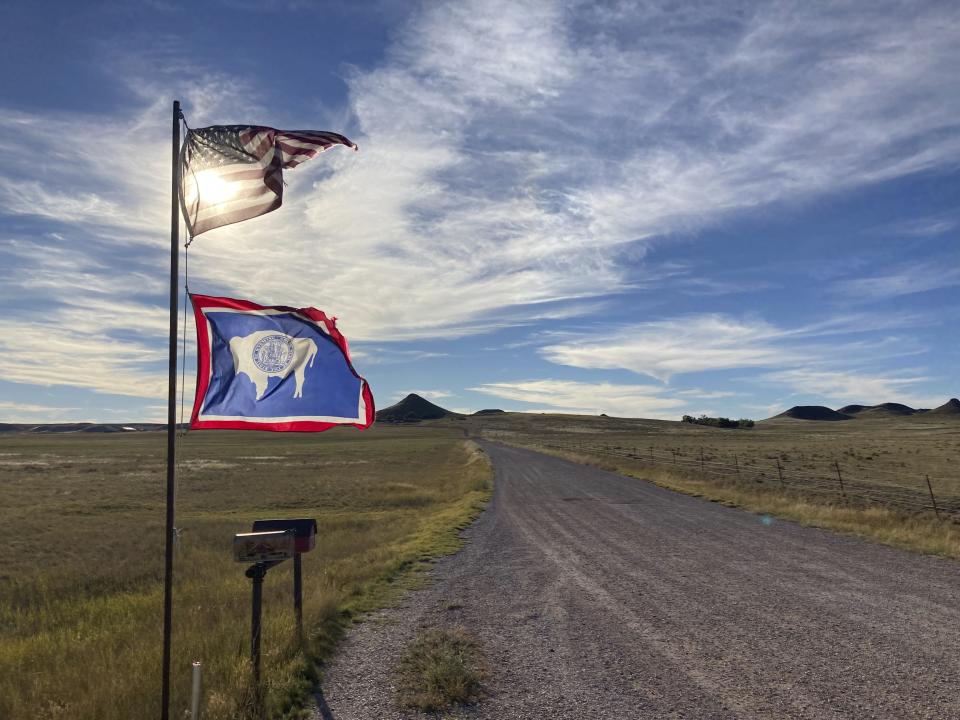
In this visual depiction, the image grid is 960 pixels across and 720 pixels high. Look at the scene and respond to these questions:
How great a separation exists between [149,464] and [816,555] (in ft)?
199

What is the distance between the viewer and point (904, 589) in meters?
10.3

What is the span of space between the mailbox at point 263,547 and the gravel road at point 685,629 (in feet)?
5.40

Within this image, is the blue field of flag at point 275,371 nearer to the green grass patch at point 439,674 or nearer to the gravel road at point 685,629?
the green grass patch at point 439,674

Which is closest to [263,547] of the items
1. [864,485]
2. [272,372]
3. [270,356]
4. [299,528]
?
[299,528]

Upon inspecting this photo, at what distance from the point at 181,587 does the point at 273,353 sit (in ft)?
28.5

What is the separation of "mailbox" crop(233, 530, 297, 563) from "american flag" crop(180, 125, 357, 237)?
123 inches

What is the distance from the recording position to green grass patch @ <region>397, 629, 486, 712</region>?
6301mm

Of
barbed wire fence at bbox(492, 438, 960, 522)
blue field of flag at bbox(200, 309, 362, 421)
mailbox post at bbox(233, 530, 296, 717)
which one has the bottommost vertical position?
barbed wire fence at bbox(492, 438, 960, 522)

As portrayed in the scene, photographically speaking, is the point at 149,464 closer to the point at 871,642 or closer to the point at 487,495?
the point at 487,495

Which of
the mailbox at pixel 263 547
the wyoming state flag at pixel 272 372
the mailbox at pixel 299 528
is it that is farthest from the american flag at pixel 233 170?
the mailbox at pixel 299 528

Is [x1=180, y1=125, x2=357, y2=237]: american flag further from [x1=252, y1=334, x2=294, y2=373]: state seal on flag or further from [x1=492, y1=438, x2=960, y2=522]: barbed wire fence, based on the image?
[x1=492, y1=438, x2=960, y2=522]: barbed wire fence

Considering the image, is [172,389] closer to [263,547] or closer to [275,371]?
[275,371]

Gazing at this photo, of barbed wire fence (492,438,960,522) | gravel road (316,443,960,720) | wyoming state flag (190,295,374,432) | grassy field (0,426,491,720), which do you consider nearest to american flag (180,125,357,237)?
wyoming state flag (190,295,374,432)

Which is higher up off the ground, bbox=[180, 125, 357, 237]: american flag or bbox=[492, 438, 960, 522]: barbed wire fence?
bbox=[180, 125, 357, 237]: american flag
